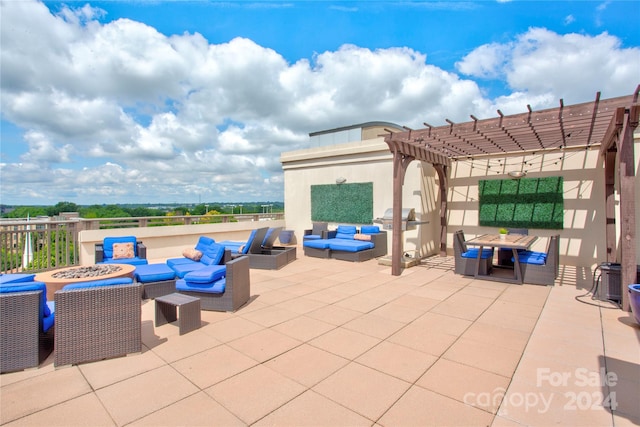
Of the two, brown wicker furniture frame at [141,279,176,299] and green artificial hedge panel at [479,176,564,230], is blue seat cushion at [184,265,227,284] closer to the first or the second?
brown wicker furniture frame at [141,279,176,299]

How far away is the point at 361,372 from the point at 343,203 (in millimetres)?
7727

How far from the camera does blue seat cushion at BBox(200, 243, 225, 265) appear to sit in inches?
196

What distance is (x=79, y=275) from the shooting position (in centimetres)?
419

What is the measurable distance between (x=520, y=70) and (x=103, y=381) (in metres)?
9.21

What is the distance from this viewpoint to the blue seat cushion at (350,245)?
7.92 m

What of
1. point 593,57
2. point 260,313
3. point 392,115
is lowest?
point 260,313

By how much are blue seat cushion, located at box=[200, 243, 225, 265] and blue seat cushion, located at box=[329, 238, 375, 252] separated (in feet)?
11.5

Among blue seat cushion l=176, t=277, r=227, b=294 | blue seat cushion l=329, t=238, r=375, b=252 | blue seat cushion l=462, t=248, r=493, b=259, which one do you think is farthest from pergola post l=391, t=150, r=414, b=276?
blue seat cushion l=176, t=277, r=227, b=294

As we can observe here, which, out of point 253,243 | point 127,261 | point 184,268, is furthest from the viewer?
point 253,243

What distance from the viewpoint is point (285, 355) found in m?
2.90

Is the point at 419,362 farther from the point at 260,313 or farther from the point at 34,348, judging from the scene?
the point at 34,348

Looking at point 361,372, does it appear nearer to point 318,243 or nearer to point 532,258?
point 532,258

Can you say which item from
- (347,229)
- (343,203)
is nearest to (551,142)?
(347,229)

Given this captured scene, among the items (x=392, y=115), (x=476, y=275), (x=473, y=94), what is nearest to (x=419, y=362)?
(x=476, y=275)
